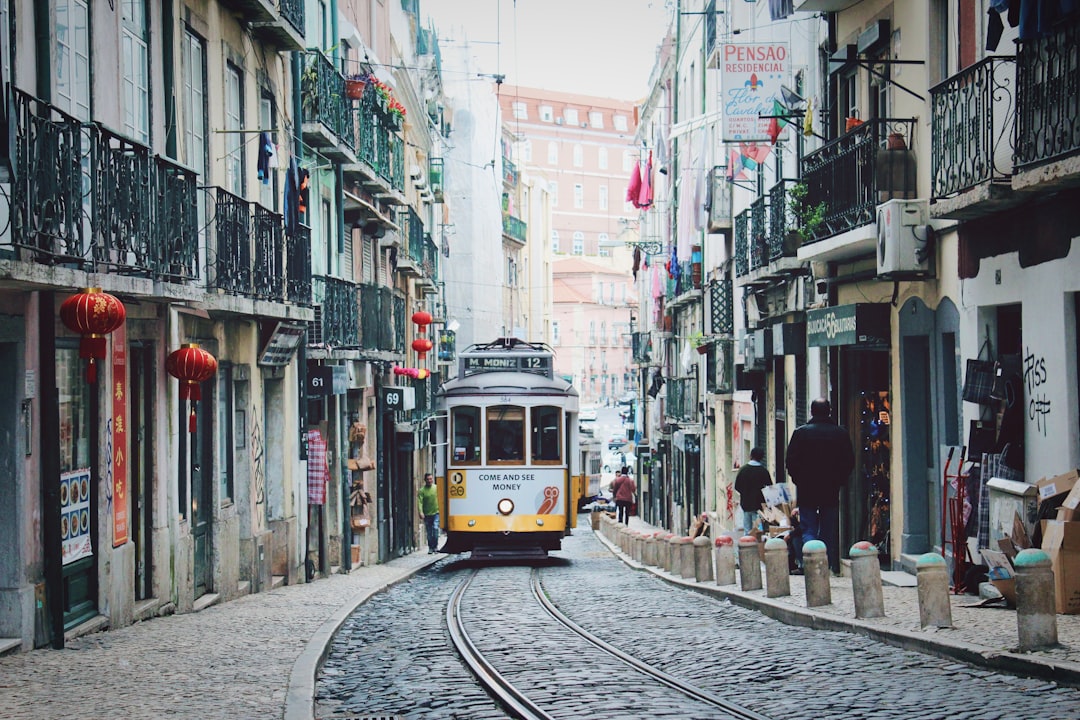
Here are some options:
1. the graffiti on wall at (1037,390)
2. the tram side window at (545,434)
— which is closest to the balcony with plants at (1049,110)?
the graffiti on wall at (1037,390)

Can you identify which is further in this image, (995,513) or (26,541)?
(995,513)

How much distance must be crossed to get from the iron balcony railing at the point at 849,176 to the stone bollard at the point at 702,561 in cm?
420

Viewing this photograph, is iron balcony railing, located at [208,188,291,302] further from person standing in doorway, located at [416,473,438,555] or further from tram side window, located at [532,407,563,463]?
person standing in doorway, located at [416,473,438,555]

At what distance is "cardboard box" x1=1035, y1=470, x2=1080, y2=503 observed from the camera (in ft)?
36.2

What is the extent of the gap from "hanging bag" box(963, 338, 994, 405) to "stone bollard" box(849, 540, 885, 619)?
2.37 m

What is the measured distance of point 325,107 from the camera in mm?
23531

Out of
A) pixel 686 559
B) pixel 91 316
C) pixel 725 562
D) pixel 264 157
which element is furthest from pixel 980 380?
pixel 264 157

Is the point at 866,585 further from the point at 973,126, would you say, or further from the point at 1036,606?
the point at 973,126

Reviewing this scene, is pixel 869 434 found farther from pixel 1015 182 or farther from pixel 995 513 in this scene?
pixel 1015 182

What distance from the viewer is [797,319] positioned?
2253 centimetres

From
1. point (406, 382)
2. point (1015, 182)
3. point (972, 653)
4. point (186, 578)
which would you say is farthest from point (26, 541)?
point (406, 382)

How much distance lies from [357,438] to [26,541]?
51.4 feet

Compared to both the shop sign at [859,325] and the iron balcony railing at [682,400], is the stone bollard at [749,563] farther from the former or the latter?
the iron balcony railing at [682,400]

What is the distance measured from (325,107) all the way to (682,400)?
17.8 metres
